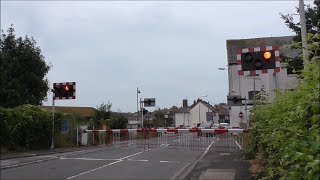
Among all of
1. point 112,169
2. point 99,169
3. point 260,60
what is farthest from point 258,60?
point 99,169

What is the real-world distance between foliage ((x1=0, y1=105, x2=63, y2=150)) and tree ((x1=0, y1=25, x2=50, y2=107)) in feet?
14.3

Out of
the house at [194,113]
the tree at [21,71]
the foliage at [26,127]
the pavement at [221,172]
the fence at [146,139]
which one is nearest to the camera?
the pavement at [221,172]

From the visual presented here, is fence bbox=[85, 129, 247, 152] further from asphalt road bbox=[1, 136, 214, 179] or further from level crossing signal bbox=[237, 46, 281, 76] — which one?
level crossing signal bbox=[237, 46, 281, 76]

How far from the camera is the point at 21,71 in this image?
105 ft

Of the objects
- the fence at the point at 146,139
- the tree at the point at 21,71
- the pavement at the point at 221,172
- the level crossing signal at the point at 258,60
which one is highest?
the tree at the point at 21,71

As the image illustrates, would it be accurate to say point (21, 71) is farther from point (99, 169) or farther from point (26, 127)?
point (99, 169)

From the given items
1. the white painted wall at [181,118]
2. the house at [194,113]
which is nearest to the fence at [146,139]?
the house at [194,113]

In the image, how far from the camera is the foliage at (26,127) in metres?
22.5

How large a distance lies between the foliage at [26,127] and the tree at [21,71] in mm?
4348

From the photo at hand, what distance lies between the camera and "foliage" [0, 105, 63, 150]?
73.8ft

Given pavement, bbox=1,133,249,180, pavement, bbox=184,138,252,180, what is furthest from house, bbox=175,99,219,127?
pavement, bbox=184,138,252,180

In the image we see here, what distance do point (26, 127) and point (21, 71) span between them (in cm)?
867

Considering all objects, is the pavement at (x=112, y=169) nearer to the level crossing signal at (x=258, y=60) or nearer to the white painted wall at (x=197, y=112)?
the level crossing signal at (x=258, y=60)

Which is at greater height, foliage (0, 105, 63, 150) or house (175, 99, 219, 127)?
house (175, 99, 219, 127)
